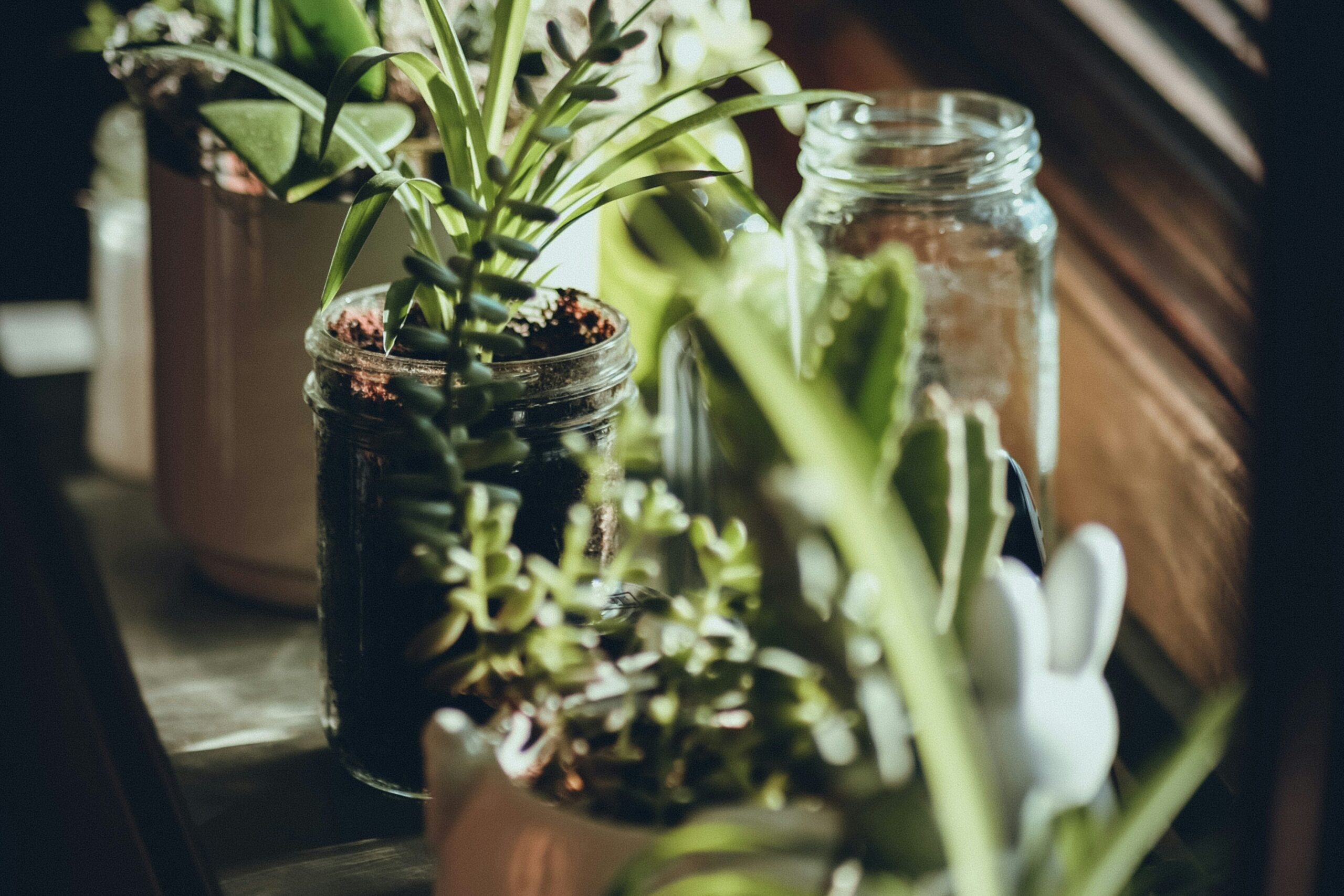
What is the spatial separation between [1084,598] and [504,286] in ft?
0.57

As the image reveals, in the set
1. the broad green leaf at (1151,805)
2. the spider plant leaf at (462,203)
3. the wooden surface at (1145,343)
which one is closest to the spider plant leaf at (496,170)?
the spider plant leaf at (462,203)

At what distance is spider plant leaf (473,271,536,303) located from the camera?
13.2 inches

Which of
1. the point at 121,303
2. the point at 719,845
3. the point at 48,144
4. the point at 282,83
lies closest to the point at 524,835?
the point at 719,845

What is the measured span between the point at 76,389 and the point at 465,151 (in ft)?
1.87

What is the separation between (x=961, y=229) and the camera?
0.52 m

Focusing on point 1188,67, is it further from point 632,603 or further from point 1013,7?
point 632,603

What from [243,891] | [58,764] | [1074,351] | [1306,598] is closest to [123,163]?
[58,764]

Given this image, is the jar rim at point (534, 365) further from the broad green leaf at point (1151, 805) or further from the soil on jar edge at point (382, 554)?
the broad green leaf at point (1151, 805)

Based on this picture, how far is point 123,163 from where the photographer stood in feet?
2.35

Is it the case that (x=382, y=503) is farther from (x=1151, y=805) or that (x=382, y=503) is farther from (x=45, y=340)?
(x=45, y=340)

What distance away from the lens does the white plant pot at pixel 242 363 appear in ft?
1.65

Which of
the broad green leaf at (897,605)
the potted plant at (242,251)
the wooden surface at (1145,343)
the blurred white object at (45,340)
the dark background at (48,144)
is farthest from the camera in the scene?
the dark background at (48,144)

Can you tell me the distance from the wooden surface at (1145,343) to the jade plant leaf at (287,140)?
1.31ft

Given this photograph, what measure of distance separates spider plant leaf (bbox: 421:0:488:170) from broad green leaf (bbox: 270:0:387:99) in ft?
0.18
